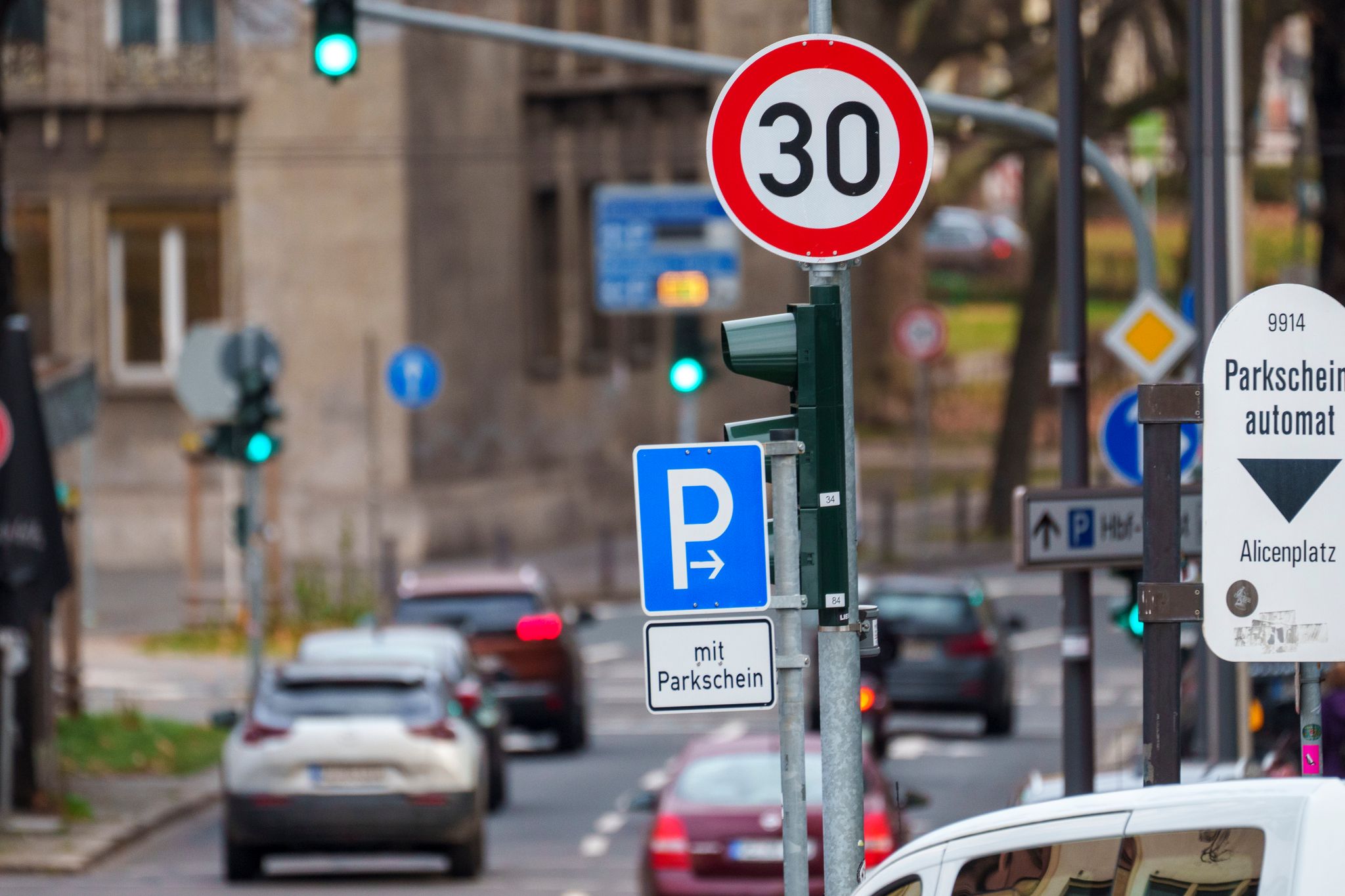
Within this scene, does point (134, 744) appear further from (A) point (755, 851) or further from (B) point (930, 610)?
(A) point (755, 851)

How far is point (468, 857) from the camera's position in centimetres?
1658

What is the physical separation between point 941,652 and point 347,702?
29.7 ft

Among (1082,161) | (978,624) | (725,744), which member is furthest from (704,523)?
(978,624)

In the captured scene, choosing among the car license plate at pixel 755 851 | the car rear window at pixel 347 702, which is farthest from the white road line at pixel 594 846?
the car license plate at pixel 755 851

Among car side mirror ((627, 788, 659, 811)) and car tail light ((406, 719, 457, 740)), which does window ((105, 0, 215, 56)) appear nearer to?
car tail light ((406, 719, 457, 740))

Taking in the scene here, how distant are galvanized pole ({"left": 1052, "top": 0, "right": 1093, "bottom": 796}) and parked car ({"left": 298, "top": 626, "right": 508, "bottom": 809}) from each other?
603cm

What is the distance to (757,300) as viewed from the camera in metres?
47.9

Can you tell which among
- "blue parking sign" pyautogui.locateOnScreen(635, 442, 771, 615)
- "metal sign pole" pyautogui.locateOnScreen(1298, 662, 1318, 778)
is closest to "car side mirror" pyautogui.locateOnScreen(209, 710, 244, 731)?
"blue parking sign" pyautogui.locateOnScreen(635, 442, 771, 615)

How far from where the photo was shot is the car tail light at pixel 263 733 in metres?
16.2

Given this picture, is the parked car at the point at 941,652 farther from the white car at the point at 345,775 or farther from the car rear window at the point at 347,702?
the white car at the point at 345,775

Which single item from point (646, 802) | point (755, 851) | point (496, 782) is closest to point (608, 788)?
point (496, 782)

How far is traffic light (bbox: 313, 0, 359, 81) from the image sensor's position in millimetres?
13477

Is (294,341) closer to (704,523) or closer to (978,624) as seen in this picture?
(978,624)

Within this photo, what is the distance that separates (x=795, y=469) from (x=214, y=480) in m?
30.8
